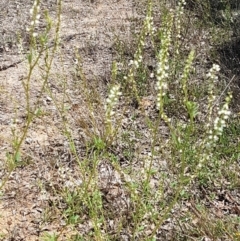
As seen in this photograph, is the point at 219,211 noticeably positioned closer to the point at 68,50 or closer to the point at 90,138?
the point at 90,138

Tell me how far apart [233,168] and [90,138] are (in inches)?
47.0

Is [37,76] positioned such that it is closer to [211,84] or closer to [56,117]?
[56,117]

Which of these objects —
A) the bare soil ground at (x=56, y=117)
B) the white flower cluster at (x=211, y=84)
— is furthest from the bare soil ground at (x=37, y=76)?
the white flower cluster at (x=211, y=84)

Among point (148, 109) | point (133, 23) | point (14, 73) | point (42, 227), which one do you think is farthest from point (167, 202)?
point (133, 23)

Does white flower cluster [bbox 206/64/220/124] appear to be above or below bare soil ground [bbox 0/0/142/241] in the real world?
above

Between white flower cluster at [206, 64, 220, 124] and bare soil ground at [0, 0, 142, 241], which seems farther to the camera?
bare soil ground at [0, 0, 142, 241]

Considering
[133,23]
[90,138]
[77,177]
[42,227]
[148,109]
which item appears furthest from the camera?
[133,23]

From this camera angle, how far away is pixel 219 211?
346 cm

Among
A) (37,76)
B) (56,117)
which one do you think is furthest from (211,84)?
(37,76)

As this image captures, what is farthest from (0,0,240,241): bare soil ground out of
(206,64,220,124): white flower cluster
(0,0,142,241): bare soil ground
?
(206,64,220,124): white flower cluster

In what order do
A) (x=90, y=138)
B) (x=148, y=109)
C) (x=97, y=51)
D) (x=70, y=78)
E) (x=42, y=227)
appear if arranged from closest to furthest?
1. (x=42, y=227)
2. (x=90, y=138)
3. (x=148, y=109)
4. (x=70, y=78)
5. (x=97, y=51)

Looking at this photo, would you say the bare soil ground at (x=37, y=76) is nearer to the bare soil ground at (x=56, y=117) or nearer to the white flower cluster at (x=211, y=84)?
the bare soil ground at (x=56, y=117)

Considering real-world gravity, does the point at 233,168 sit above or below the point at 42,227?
above

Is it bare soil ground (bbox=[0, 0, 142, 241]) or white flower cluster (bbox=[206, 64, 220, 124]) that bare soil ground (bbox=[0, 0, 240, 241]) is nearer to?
bare soil ground (bbox=[0, 0, 142, 241])
